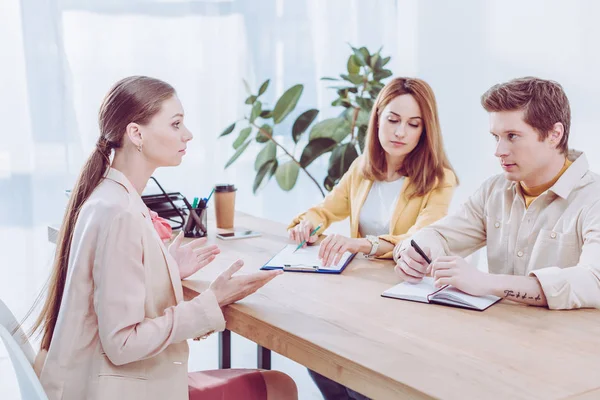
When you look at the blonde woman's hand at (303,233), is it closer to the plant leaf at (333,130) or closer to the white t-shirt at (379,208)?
the white t-shirt at (379,208)

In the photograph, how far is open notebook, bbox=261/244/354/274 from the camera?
192 centimetres

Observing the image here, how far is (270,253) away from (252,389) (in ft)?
1.72

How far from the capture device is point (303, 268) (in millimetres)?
1926

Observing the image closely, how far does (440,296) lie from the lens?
1.63 metres

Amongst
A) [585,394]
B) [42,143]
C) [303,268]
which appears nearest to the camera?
[585,394]

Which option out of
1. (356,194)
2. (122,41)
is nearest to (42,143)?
(122,41)

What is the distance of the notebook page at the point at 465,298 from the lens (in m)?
1.58

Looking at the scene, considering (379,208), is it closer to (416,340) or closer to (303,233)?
(303,233)

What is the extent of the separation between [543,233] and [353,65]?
178 centimetres

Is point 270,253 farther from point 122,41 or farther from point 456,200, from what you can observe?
point 456,200

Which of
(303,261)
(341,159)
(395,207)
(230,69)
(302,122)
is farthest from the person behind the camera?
(230,69)

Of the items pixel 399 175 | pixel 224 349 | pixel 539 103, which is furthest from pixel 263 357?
pixel 539 103

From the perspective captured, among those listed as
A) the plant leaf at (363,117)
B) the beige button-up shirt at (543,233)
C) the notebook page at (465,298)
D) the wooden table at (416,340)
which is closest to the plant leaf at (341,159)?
the plant leaf at (363,117)

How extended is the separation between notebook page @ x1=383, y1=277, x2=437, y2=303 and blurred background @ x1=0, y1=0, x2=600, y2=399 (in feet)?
3.91
